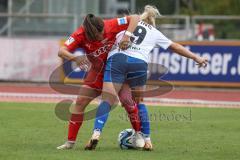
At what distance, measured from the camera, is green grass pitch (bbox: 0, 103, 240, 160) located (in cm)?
1030

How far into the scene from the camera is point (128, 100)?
10914mm

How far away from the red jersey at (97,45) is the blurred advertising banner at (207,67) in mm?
13365

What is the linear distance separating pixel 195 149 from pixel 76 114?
1.75 m

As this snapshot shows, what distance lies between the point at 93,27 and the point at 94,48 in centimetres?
41

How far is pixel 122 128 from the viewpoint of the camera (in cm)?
1383

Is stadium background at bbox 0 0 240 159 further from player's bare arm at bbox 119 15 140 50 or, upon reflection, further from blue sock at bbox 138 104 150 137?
player's bare arm at bbox 119 15 140 50

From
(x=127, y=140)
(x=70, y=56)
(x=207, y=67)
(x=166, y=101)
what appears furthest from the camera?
(x=207, y=67)

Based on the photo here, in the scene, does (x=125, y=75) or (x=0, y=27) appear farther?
(x=0, y=27)

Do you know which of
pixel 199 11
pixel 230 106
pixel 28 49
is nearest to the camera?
pixel 230 106

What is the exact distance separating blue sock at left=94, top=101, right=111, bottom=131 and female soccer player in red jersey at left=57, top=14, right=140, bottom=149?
22cm

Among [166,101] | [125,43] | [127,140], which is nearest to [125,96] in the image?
[127,140]

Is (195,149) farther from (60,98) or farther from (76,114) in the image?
(60,98)

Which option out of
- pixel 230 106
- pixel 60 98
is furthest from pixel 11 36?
pixel 230 106

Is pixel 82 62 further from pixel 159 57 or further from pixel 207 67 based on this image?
pixel 207 67
